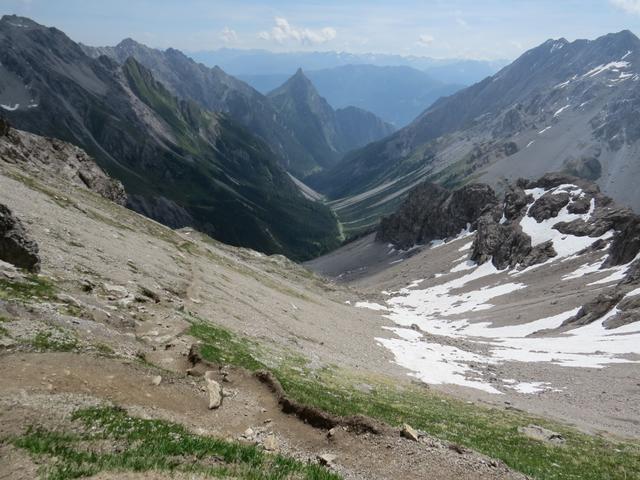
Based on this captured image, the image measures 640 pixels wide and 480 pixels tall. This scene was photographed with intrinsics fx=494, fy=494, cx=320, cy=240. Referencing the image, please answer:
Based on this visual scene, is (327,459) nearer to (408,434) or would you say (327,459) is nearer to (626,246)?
(408,434)

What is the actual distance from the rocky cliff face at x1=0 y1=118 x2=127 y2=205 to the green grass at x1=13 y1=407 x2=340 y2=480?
71.8 m

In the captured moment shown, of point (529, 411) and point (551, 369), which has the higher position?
point (529, 411)

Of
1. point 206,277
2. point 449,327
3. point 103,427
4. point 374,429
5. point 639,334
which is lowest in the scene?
point 449,327

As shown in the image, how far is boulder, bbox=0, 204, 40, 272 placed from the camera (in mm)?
30422

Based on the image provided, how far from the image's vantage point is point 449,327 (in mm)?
104500

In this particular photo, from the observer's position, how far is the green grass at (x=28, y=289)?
25328 mm

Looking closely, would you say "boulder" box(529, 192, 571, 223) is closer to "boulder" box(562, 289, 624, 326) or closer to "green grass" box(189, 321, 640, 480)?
"boulder" box(562, 289, 624, 326)

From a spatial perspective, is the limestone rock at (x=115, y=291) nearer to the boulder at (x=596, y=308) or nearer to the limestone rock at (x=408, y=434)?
the limestone rock at (x=408, y=434)

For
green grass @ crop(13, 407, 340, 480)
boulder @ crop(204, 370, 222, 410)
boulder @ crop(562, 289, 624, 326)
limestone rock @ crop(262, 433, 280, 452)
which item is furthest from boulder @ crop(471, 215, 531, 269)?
green grass @ crop(13, 407, 340, 480)

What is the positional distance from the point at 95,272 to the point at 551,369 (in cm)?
5148

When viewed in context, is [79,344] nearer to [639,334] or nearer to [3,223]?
[3,223]

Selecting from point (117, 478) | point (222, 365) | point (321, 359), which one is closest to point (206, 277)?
point (321, 359)

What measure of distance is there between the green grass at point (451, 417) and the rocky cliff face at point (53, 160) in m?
61.3

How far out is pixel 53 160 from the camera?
4018 inches
